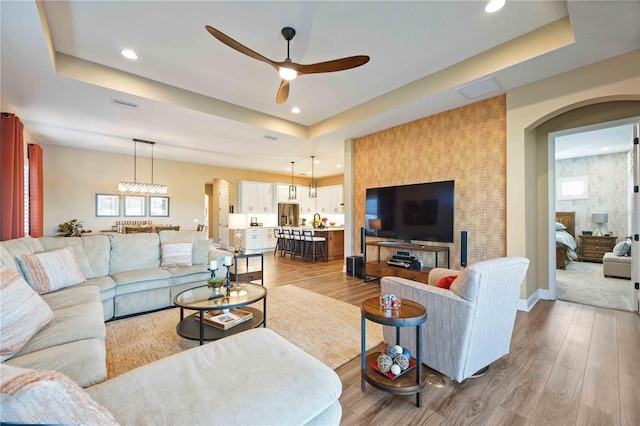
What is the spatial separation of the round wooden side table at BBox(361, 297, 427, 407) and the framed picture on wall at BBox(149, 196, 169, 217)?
7804 mm

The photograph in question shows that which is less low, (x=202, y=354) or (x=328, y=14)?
(x=328, y=14)

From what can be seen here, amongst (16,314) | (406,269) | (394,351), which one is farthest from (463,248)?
(16,314)

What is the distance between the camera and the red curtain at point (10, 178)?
3.55 m

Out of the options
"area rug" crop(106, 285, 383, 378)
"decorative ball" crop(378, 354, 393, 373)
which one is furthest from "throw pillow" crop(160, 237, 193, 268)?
"decorative ball" crop(378, 354, 393, 373)

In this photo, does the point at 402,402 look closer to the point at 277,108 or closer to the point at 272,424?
the point at 272,424

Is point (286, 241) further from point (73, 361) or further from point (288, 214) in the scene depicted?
point (73, 361)

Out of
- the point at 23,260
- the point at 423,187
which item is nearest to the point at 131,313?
the point at 23,260

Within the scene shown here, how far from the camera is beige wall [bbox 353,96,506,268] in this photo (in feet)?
12.5

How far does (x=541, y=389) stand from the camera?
6.54 ft

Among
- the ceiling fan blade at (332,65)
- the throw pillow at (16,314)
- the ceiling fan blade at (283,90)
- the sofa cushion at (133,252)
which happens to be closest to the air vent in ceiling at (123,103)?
the sofa cushion at (133,252)

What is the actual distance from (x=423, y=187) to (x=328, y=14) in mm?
2920

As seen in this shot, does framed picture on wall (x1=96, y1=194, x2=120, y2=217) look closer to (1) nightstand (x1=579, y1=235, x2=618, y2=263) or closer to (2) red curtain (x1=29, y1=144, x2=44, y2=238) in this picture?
(2) red curtain (x1=29, y1=144, x2=44, y2=238)

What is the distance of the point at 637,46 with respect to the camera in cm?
271

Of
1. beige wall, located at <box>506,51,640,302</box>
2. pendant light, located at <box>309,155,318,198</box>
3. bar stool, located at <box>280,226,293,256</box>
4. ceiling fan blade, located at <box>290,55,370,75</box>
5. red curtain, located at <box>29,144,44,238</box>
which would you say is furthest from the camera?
pendant light, located at <box>309,155,318,198</box>
